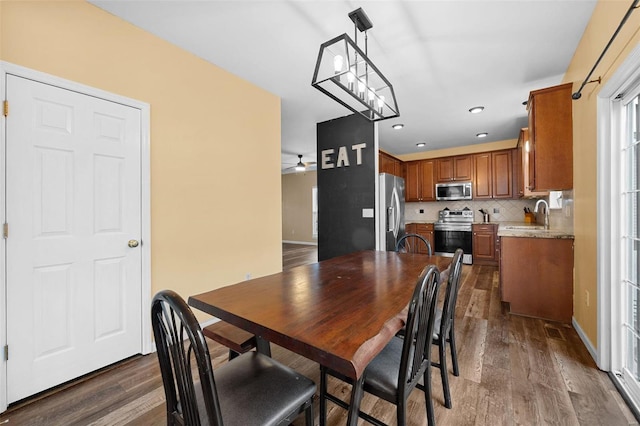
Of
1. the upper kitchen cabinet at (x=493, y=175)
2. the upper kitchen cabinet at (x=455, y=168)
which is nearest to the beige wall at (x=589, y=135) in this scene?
→ the upper kitchen cabinet at (x=493, y=175)

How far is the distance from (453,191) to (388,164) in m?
1.49

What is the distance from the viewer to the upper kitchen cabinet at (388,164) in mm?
5005

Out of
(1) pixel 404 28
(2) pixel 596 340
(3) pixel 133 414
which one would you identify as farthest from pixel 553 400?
(1) pixel 404 28

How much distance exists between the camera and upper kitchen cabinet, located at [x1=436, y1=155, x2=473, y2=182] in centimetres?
551

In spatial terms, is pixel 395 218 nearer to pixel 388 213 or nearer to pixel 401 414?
pixel 388 213

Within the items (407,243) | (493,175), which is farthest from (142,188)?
(493,175)

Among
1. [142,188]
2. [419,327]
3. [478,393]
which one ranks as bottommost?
[478,393]

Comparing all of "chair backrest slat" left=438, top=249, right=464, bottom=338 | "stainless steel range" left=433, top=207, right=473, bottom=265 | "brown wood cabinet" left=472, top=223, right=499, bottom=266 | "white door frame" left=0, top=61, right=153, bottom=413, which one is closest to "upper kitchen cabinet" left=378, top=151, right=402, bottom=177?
"stainless steel range" left=433, top=207, right=473, bottom=265

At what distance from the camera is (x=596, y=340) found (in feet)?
6.45

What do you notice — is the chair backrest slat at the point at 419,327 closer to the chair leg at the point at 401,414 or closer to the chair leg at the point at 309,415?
the chair leg at the point at 401,414

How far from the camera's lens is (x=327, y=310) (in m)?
1.14

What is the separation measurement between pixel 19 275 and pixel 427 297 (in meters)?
2.26

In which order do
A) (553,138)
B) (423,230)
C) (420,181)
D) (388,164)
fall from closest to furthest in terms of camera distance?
(553,138), (388,164), (423,230), (420,181)

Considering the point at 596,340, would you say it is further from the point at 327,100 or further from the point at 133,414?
the point at 327,100
